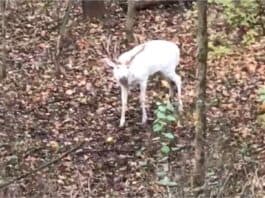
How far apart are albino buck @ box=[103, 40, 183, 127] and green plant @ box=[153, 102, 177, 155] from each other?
3.19 feet

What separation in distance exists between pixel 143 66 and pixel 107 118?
0.89 metres

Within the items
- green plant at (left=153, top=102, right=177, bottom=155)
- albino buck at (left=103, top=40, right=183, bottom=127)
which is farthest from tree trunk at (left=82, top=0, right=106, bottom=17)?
green plant at (left=153, top=102, right=177, bottom=155)

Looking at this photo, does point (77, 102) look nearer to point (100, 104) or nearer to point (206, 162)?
point (100, 104)

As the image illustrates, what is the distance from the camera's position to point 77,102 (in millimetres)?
11125

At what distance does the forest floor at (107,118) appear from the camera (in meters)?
6.91

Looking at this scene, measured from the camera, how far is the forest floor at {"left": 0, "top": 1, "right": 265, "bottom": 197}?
6914mm

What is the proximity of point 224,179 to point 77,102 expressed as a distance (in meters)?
5.74

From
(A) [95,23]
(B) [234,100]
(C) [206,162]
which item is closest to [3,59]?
(A) [95,23]

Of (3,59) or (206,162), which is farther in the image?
(3,59)

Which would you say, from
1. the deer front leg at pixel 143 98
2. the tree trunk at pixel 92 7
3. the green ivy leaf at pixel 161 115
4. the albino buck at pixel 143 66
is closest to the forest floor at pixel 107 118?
the deer front leg at pixel 143 98

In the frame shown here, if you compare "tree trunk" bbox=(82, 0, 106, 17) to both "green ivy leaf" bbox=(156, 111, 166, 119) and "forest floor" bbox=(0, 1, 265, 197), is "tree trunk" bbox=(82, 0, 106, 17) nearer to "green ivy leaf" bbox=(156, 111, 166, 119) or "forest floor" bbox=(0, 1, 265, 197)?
"forest floor" bbox=(0, 1, 265, 197)

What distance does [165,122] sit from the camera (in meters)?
8.78

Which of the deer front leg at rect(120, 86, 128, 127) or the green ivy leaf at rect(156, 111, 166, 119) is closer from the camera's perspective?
the green ivy leaf at rect(156, 111, 166, 119)

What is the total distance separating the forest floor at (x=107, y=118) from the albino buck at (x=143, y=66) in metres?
0.33
